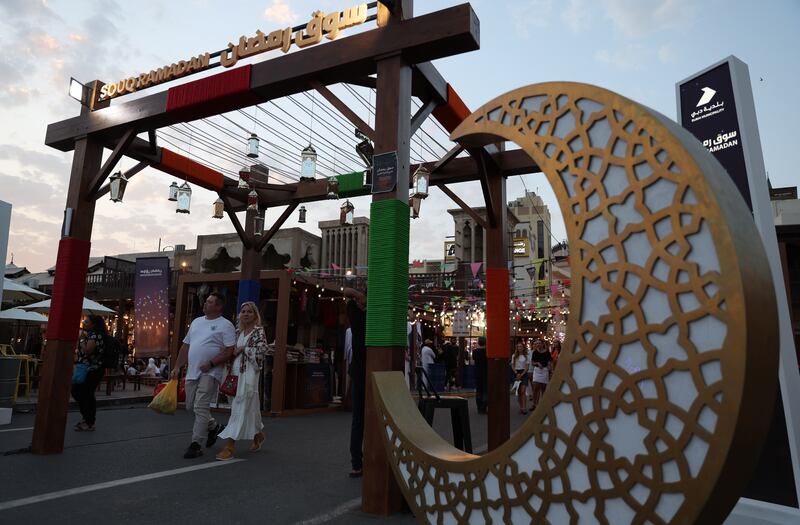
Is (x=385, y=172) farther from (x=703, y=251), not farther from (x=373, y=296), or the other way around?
(x=703, y=251)

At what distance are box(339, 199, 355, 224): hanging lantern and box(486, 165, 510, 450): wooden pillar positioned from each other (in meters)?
1.99

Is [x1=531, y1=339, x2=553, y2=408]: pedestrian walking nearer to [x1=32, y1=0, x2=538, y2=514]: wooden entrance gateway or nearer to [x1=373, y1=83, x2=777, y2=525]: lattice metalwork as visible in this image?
[x1=32, y1=0, x2=538, y2=514]: wooden entrance gateway

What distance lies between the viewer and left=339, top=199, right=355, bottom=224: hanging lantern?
24.1ft

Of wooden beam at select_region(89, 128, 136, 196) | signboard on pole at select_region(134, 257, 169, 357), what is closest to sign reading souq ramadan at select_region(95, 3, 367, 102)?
wooden beam at select_region(89, 128, 136, 196)

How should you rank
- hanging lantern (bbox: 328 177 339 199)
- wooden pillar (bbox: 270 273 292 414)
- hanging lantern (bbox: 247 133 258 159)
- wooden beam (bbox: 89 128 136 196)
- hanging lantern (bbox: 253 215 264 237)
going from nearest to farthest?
wooden beam (bbox: 89 128 136 196), hanging lantern (bbox: 247 133 258 159), hanging lantern (bbox: 328 177 339 199), hanging lantern (bbox: 253 215 264 237), wooden pillar (bbox: 270 273 292 414)

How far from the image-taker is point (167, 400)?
223 inches

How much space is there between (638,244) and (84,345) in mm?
7480

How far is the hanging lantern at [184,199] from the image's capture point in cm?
731

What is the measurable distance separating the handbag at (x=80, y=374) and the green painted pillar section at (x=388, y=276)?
4.96 meters

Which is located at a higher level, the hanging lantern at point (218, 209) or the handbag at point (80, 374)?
the hanging lantern at point (218, 209)

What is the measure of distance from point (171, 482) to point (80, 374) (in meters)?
3.51

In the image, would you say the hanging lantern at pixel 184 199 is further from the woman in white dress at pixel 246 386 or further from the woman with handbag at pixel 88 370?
the woman in white dress at pixel 246 386

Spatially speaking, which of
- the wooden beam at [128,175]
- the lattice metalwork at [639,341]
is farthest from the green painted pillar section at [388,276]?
the wooden beam at [128,175]

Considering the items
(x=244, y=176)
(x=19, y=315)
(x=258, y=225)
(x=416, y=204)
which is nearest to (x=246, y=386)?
(x=416, y=204)
